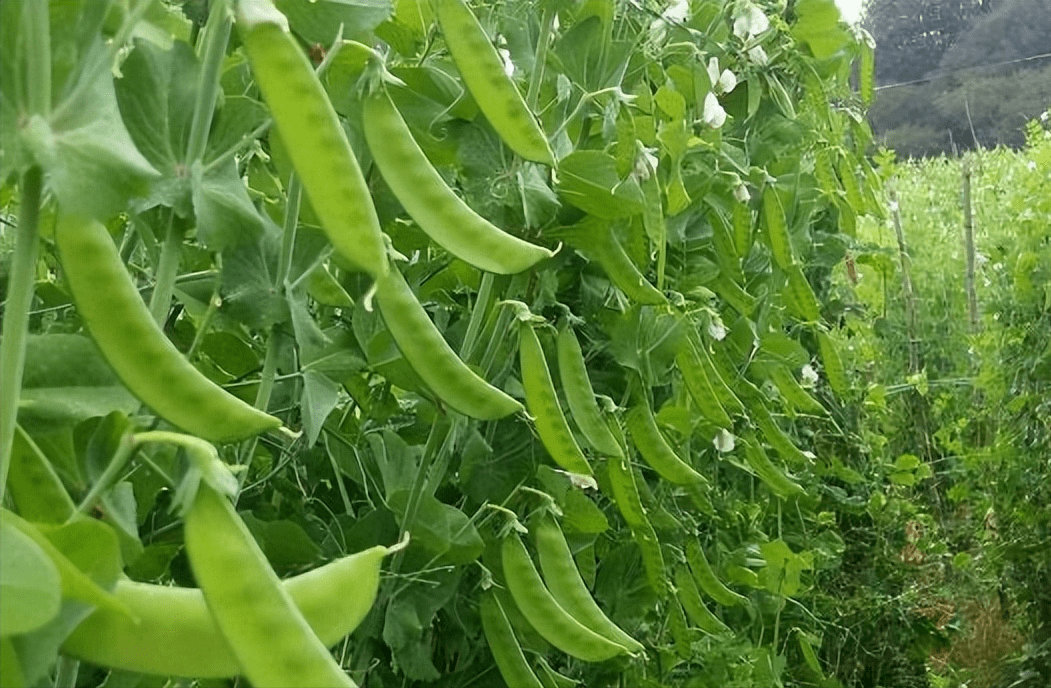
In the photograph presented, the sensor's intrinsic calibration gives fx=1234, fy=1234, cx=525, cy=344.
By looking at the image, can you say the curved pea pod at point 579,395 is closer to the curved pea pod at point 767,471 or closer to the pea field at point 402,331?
the pea field at point 402,331

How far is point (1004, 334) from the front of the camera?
375 centimetres

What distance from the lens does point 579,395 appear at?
1.33 meters

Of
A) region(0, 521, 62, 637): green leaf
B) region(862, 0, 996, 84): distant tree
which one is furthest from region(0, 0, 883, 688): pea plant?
region(862, 0, 996, 84): distant tree

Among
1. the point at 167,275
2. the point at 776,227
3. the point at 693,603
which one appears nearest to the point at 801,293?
the point at 776,227

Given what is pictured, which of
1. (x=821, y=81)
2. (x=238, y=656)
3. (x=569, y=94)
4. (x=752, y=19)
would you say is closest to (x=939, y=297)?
(x=821, y=81)

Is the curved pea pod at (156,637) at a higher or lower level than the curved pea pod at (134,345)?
lower

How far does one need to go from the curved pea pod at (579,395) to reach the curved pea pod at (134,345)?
2.17 ft

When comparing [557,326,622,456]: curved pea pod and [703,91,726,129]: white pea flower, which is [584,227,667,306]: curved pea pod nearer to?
[557,326,622,456]: curved pea pod

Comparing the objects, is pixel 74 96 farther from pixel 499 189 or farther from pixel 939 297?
pixel 939 297

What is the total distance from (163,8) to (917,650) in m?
3.29

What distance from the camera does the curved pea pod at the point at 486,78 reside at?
3.14 ft

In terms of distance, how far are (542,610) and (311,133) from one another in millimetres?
601

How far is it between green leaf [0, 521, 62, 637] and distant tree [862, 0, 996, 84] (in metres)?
6.32

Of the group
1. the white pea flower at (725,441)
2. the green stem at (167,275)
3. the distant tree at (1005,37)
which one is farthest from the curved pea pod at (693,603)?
the distant tree at (1005,37)
